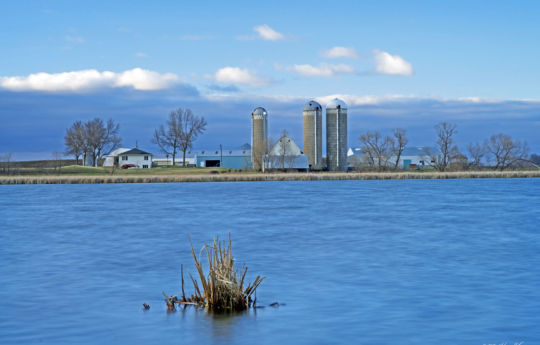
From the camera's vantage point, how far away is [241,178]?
77.6 meters

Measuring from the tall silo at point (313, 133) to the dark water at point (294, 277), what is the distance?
59941 millimetres

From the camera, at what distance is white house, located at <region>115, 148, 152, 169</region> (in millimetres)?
109875

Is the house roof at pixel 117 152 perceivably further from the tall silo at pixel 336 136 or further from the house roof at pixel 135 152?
the tall silo at pixel 336 136

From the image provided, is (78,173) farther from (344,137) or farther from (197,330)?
(197,330)

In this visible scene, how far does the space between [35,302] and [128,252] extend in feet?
29.1

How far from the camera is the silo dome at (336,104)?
97.4 metres

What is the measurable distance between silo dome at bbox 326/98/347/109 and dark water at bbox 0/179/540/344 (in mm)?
59942

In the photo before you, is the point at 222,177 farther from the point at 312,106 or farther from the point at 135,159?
the point at 135,159

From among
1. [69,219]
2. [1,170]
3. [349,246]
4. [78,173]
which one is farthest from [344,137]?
[349,246]

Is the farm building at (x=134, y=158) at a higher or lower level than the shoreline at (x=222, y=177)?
higher

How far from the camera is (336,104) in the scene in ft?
320

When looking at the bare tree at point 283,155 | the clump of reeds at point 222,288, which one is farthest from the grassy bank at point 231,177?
the clump of reeds at point 222,288

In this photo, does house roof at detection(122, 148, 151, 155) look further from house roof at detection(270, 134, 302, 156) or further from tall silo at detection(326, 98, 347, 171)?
tall silo at detection(326, 98, 347, 171)

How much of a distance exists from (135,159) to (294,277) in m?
97.2
